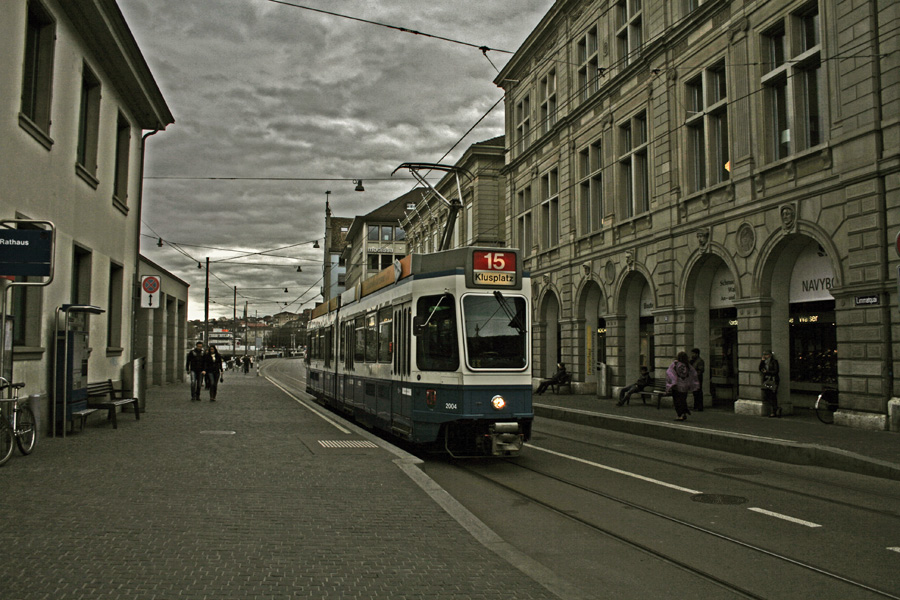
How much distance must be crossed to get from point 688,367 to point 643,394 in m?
4.77

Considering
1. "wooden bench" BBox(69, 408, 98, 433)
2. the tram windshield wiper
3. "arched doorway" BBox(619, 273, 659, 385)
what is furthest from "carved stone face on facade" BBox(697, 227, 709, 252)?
"wooden bench" BBox(69, 408, 98, 433)

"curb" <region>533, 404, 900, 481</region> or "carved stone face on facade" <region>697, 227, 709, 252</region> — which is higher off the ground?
"carved stone face on facade" <region>697, 227, 709, 252</region>

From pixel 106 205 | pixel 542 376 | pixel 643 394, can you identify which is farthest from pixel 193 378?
pixel 542 376

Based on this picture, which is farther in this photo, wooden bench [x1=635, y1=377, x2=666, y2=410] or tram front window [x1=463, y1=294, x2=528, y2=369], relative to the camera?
wooden bench [x1=635, y1=377, x2=666, y2=410]

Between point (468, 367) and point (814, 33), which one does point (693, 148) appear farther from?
point (468, 367)

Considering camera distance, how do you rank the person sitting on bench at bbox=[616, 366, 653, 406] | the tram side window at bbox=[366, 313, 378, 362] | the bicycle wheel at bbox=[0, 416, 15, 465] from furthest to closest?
the person sitting on bench at bbox=[616, 366, 653, 406]
the tram side window at bbox=[366, 313, 378, 362]
the bicycle wheel at bbox=[0, 416, 15, 465]

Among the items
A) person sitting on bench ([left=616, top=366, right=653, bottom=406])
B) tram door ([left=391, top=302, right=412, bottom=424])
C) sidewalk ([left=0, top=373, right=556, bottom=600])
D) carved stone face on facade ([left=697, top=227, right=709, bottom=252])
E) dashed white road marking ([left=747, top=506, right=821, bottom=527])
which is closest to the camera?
sidewalk ([left=0, top=373, right=556, bottom=600])

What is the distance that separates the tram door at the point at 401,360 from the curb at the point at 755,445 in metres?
6.12

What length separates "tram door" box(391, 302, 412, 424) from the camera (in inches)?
468

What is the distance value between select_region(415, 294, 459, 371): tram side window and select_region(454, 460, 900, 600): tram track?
1713mm

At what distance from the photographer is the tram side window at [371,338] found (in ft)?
46.2

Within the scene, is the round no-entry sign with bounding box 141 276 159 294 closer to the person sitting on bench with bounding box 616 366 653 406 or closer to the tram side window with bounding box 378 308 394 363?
the tram side window with bounding box 378 308 394 363

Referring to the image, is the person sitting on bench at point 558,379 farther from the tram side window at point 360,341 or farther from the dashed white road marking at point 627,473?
the dashed white road marking at point 627,473

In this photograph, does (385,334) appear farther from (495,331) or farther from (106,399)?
(106,399)
